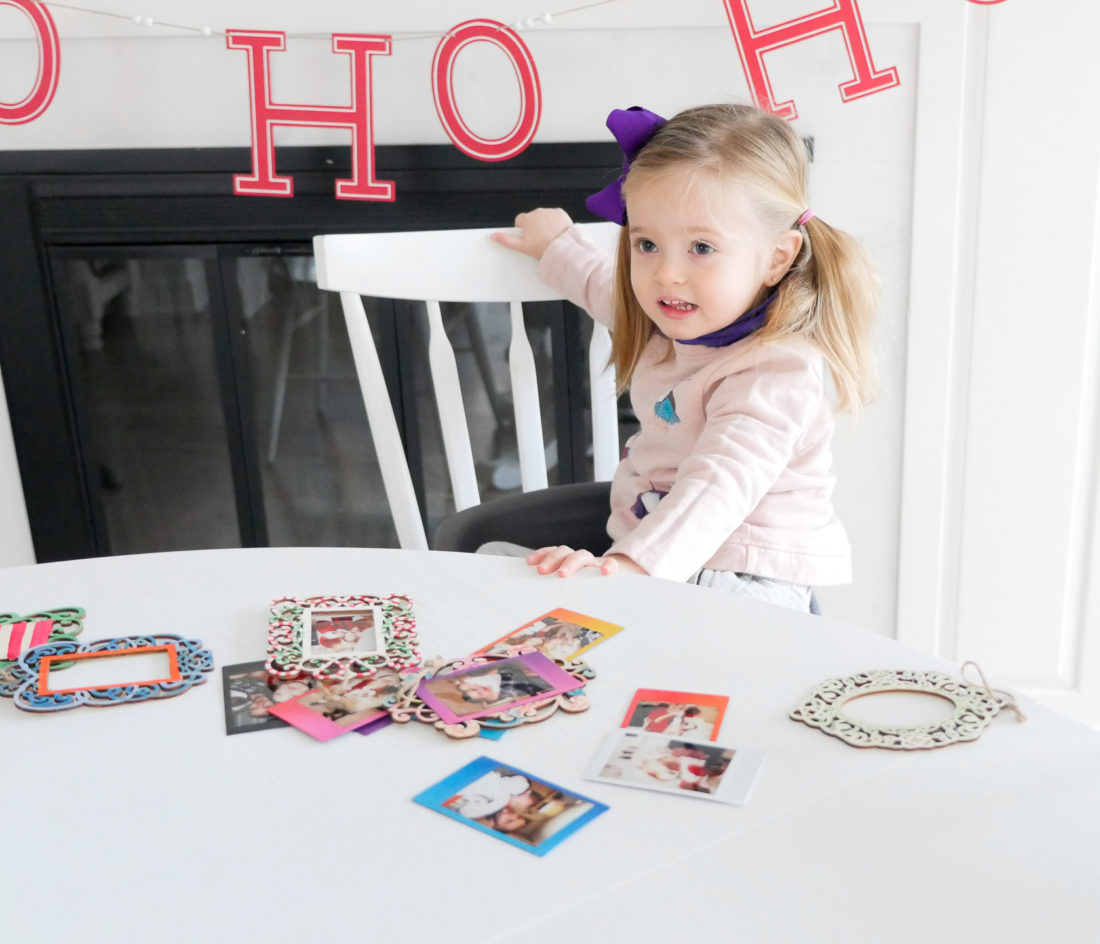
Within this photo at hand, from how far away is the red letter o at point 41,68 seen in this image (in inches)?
59.9

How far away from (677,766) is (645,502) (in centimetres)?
69

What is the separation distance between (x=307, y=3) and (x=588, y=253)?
0.64 meters

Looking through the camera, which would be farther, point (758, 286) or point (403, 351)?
point (403, 351)

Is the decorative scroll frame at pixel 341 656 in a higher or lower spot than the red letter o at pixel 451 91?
lower

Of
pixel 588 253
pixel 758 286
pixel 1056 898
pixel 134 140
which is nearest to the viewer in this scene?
pixel 1056 898

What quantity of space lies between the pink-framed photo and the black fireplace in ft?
3.83

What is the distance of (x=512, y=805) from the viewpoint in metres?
0.57

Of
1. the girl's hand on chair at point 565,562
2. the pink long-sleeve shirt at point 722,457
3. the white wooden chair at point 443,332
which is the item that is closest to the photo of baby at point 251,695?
the girl's hand on chair at point 565,562

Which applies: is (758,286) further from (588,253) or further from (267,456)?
(267,456)

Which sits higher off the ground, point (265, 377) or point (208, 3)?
point (208, 3)

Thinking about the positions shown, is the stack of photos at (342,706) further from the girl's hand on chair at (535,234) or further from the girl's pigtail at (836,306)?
the girl's hand on chair at (535,234)

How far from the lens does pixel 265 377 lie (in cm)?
193

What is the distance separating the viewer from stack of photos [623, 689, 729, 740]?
63cm

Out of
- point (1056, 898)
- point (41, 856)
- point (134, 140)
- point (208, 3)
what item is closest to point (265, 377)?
point (134, 140)
